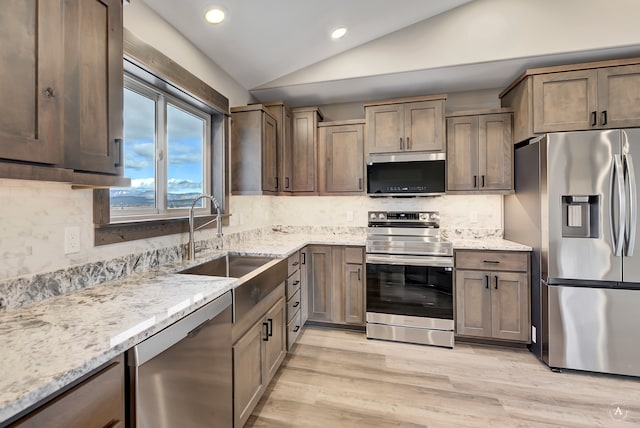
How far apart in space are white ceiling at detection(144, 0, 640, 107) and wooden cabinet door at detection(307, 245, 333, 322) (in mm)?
1761

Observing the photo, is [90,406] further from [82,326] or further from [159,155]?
[159,155]

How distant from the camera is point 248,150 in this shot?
2689mm

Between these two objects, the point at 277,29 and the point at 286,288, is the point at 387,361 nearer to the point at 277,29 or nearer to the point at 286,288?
the point at 286,288

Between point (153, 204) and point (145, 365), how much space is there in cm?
132

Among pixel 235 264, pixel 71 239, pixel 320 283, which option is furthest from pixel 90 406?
pixel 320 283

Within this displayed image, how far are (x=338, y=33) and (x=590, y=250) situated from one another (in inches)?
106

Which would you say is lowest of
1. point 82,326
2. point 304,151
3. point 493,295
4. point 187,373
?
point 493,295

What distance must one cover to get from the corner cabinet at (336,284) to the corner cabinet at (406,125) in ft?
3.82

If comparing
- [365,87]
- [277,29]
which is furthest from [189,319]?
[365,87]

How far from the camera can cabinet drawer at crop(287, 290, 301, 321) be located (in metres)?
2.38

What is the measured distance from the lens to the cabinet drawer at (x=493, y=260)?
99.3 inches

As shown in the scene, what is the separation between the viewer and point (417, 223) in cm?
309

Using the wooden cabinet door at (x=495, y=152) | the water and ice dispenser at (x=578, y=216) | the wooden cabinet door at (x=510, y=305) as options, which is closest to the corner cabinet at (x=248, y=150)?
the wooden cabinet door at (x=495, y=152)

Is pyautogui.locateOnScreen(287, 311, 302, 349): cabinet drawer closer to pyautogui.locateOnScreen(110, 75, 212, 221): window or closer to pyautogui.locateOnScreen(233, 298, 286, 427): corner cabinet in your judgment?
pyautogui.locateOnScreen(233, 298, 286, 427): corner cabinet
